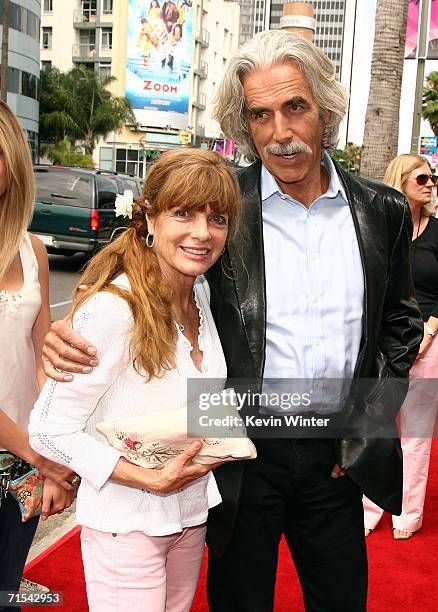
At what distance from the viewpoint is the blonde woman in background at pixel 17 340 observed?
236cm

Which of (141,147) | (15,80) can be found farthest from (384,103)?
(141,147)

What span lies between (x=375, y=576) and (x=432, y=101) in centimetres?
4882

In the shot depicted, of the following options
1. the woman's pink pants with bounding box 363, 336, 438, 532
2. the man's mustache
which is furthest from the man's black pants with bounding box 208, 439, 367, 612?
the woman's pink pants with bounding box 363, 336, 438, 532

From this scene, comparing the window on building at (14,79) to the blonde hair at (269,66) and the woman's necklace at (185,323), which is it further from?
the woman's necklace at (185,323)

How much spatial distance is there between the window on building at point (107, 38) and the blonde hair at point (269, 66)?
83130mm

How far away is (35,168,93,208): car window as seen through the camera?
47.7 feet

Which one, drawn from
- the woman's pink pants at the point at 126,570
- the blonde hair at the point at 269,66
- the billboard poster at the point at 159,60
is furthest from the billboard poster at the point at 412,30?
the billboard poster at the point at 159,60

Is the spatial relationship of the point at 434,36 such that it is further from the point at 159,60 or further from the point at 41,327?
the point at 159,60

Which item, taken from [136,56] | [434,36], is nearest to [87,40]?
[136,56]

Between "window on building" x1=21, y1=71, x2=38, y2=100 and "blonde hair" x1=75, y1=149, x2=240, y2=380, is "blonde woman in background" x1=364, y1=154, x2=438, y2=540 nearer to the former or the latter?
"blonde hair" x1=75, y1=149, x2=240, y2=380

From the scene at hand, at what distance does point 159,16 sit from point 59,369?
87.4 m

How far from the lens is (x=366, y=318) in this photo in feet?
7.93

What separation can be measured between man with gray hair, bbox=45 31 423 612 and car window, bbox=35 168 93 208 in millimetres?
12364

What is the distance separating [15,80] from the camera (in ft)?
171
